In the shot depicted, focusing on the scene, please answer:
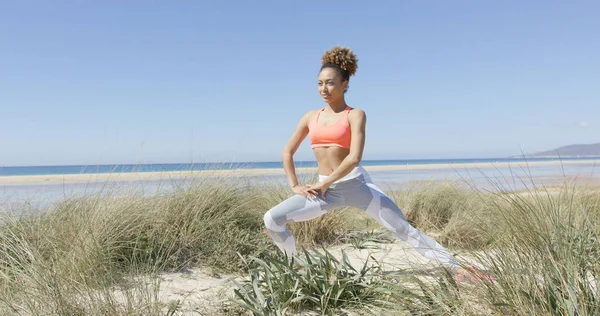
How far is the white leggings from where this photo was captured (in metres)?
3.40

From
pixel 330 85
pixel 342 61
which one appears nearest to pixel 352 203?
pixel 330 85

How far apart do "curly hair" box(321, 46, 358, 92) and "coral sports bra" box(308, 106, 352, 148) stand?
12.5 inches

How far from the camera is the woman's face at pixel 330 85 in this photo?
352 cm

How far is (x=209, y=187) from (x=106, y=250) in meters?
1.48

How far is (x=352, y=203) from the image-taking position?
3461mm

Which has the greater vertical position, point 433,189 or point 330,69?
point 330,69

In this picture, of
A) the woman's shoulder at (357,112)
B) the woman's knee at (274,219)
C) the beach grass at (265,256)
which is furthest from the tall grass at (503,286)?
the woman's shoulder at (357,112)

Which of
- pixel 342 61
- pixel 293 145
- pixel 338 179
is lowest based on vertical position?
pixel 338 179

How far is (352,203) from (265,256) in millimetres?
824

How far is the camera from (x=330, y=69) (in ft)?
11.6

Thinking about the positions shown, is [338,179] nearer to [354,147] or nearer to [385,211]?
[354,147]

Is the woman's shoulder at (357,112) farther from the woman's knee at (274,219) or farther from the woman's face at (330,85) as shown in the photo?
the woman's knee at (274,219)

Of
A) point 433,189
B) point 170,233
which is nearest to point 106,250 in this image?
point 170,233

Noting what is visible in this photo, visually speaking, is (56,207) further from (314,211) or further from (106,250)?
(314,211)
